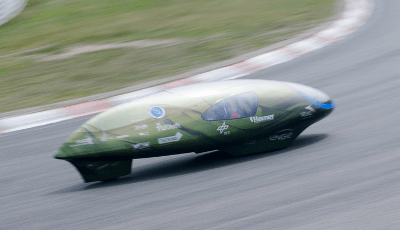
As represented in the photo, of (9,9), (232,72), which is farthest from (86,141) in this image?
(9,9)

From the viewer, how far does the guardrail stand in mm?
16656

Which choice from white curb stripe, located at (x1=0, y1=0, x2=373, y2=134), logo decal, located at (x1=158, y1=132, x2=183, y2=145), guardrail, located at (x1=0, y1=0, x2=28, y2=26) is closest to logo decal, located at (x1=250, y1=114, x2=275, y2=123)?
logo decal, located at (x1=158, y1=132, x2=183, y2=145)

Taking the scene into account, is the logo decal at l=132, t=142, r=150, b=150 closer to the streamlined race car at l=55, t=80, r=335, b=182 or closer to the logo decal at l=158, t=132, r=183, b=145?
the streamlined race car at l=55, t=80, r=335, b=182

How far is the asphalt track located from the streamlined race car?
22cm

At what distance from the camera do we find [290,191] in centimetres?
399

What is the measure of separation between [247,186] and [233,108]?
0.75 m

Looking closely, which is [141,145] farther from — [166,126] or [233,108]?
[233,108]

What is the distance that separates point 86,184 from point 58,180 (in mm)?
385

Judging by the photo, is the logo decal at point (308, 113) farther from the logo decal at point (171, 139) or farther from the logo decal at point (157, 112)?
the logo decal at point (157, 112)

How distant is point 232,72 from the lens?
29.6 feet

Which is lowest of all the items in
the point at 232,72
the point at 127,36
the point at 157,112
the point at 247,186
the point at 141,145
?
the point at 247,186

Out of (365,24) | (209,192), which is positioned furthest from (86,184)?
(365,24)


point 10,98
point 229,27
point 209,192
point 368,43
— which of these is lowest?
point 209,192

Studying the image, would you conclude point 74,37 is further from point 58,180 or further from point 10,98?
point 58,180
